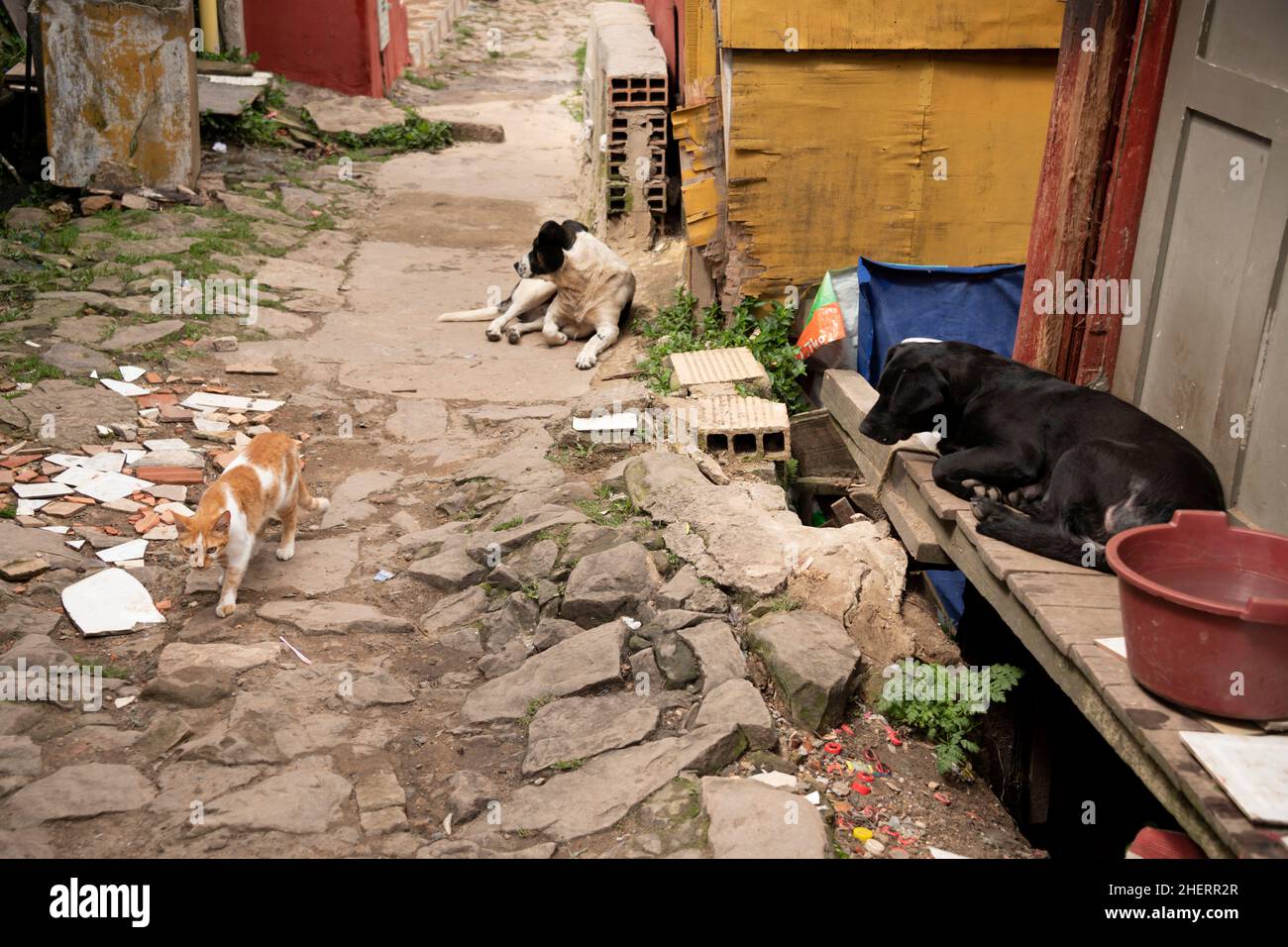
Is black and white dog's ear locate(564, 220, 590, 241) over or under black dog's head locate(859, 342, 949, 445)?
over

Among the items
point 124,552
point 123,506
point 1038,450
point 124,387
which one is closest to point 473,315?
point 124,387

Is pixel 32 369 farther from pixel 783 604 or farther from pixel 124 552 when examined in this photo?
pixel 783 604

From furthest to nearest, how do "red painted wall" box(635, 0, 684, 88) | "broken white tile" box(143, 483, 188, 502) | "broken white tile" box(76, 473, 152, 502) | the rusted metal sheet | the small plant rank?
"red painted wall" box(635, 0, 684, 88), the rusted metal sheet, "broken white tile" box(143, 483, 188, 502), "broken white tile" box(76, 473, 152, 502), the small plant

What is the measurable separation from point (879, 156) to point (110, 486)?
4978 mm

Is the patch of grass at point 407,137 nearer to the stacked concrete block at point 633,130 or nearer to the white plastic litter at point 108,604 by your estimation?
the stacked concrete block at point 633,130

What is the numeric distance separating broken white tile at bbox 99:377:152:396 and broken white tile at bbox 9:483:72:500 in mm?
1234

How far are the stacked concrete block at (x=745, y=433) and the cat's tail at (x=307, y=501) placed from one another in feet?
6.42

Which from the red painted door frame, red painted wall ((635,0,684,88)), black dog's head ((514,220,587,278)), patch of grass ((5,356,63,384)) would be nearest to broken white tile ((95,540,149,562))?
patch of grass ((5,356,63,384))

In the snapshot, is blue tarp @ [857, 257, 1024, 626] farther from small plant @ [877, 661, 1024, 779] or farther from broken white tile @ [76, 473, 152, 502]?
broken white tile @ [76, 473, 152, 502]

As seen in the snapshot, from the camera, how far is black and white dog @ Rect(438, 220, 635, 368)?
8.54 m

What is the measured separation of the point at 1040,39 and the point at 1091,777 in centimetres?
458

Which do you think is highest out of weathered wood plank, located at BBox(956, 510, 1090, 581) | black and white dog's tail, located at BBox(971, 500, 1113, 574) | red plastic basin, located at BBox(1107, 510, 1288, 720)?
red plastic basin, located at BBox(1107, 510, 1288, 720)

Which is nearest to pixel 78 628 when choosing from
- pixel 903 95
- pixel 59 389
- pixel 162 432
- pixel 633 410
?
pixel 162 432

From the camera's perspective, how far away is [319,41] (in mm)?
14086
